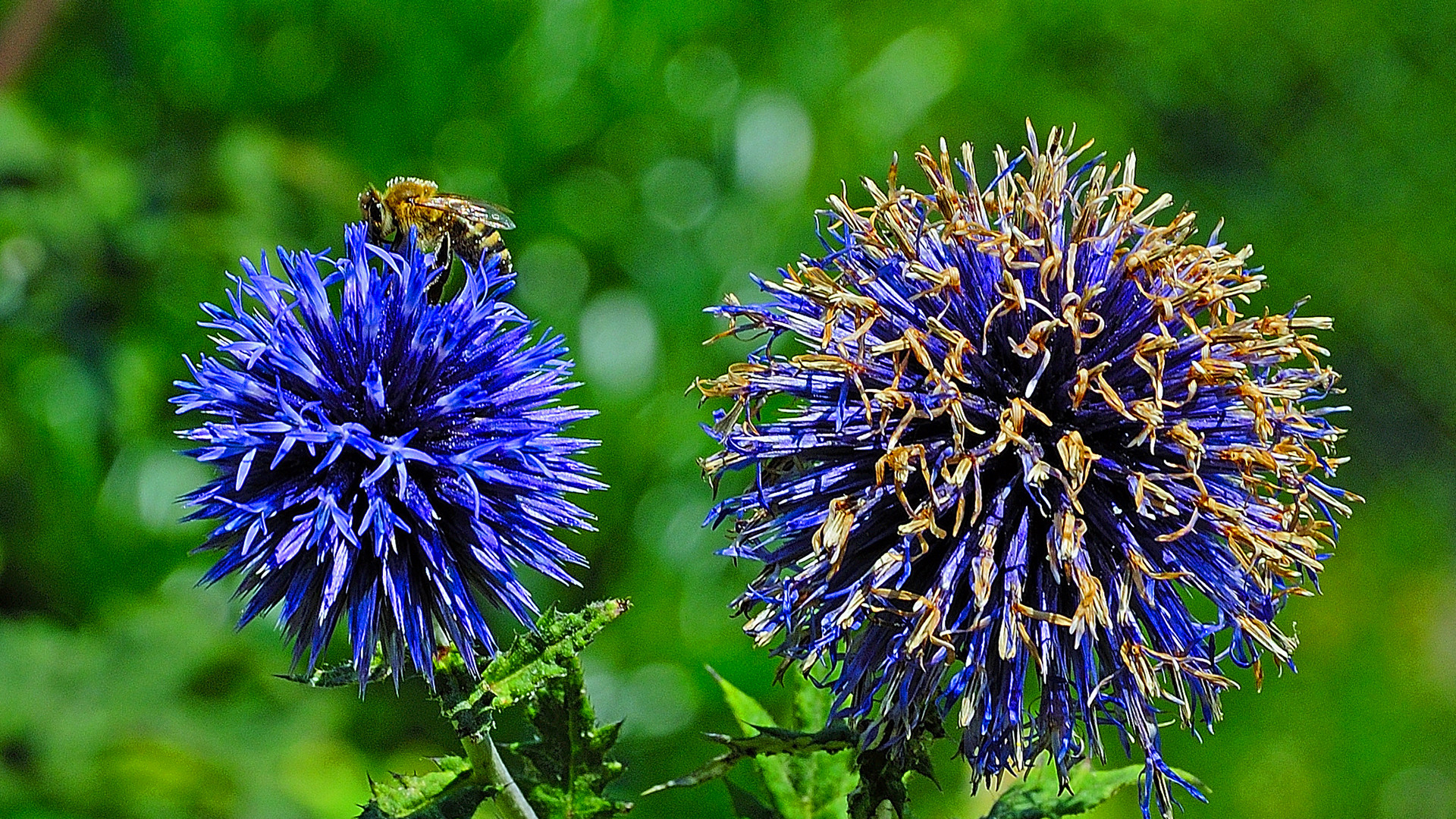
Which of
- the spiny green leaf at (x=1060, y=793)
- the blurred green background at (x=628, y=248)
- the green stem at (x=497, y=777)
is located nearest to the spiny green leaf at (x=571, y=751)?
the green stem at (x=497, y=777)

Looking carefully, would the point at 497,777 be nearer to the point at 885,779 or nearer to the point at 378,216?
the point at 885,779

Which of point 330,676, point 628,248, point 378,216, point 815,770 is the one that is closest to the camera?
point 330,676

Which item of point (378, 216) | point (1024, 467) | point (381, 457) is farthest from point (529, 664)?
point (378, 216)

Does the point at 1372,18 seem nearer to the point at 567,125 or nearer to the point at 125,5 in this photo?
the point at 567,125

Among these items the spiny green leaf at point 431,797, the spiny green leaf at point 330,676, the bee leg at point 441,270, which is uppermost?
the bee leg at point 441,270

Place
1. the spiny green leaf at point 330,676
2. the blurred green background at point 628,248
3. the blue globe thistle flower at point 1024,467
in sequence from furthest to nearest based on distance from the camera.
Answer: the blurred green background at point 628,248 → the blue globe thistle flower at point 1024,467 → the spiny green leaf at point 330,676

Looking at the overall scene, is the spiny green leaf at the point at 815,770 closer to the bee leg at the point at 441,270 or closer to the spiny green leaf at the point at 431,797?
the spiny green leaf at the point at 431,797
